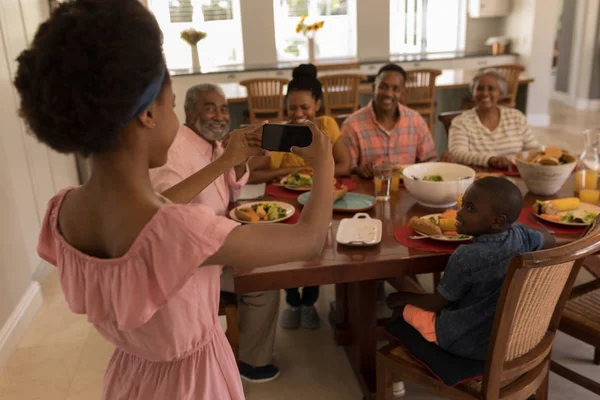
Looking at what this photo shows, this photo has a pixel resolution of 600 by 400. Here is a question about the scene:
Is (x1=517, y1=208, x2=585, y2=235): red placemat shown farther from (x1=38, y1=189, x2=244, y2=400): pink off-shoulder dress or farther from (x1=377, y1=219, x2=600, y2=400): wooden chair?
(x1=38, y1=189, x2=244, y2=400): pink off-shoulder dress

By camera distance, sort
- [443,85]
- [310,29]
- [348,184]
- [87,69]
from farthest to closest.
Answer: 1. [310,29]
2. [443,85]
3. [348,184]
4. [87,69]

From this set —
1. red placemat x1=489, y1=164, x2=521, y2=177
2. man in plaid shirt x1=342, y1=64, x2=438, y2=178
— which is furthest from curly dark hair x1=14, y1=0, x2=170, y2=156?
man in plaid shirt x1=342, y1=64, x2=438, y2=178

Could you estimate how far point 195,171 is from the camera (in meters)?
2.05

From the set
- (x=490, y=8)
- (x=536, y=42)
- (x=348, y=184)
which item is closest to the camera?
(x=348, y=184)

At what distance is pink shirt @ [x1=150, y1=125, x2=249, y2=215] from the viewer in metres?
1.90

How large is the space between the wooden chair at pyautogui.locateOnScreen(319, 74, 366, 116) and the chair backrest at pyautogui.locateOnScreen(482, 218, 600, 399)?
3333 millimetres

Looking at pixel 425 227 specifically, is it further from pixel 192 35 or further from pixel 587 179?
pixel 192 35

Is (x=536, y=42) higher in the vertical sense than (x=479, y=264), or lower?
higher

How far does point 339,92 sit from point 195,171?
2950 mm

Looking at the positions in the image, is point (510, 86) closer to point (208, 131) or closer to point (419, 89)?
point (419, 89)

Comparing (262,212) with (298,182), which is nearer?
(262,212)

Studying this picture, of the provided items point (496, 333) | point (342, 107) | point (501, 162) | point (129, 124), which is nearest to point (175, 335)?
point (129, 124)

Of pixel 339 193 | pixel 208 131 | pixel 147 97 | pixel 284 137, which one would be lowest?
pixel 339 193

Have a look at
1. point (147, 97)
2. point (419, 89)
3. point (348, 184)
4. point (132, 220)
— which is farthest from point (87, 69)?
point (419, 89)
